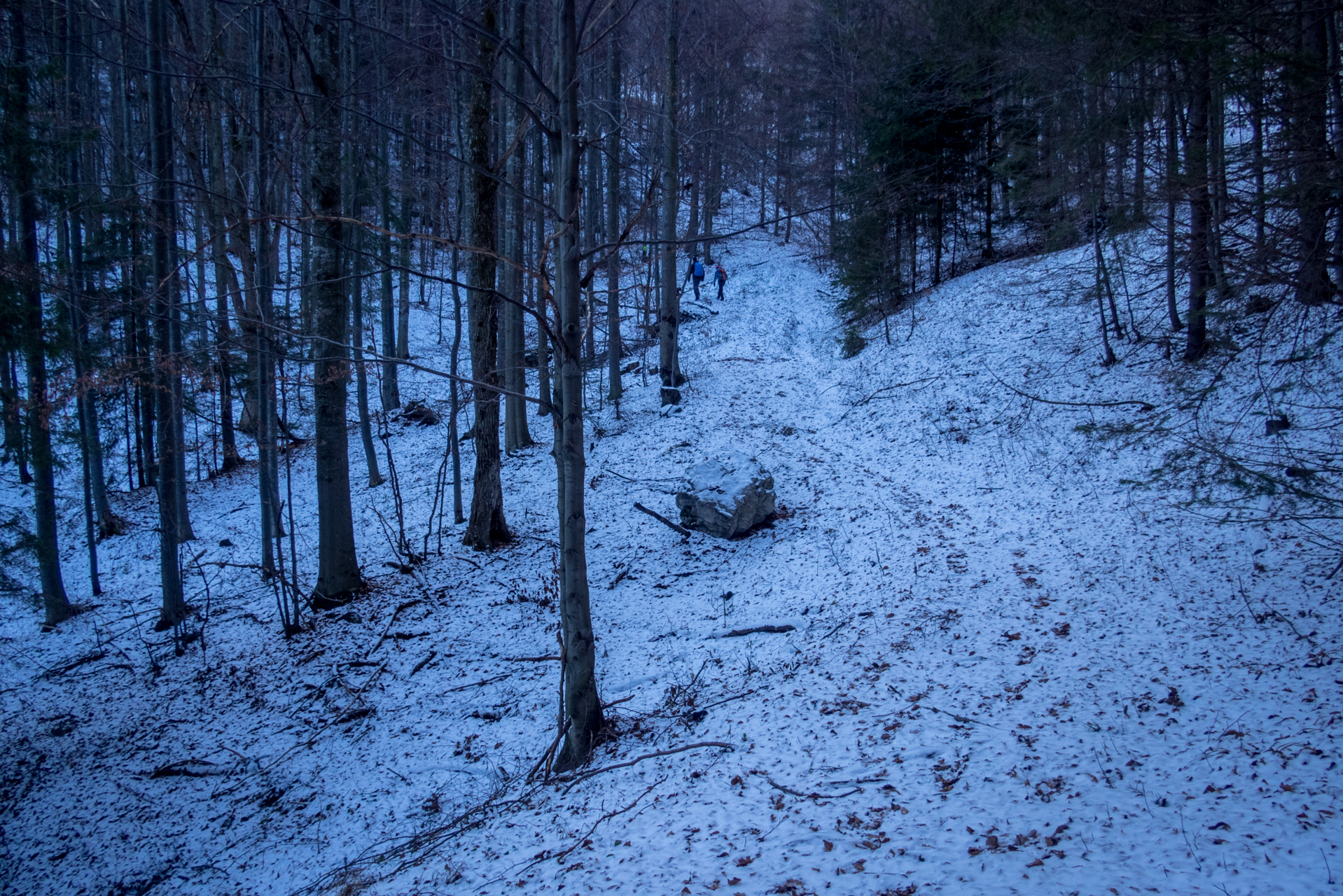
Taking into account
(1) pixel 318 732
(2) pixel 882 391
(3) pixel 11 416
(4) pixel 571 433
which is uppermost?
(2) pixel 882 391

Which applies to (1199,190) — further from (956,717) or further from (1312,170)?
(956,717)

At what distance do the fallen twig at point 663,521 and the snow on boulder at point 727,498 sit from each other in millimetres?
108

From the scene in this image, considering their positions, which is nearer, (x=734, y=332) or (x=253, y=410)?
(x=253, y=410)

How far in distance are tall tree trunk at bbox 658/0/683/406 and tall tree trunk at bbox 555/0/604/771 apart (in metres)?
8.29

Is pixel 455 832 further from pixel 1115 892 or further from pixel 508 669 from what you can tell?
pixel 1115 892

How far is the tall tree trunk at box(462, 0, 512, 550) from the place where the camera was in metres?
8.81

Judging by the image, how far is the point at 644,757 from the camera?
5176 mm

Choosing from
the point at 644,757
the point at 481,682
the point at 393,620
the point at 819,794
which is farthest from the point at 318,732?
the point at 819,794

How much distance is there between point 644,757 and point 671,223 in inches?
506

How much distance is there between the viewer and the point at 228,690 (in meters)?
7.62

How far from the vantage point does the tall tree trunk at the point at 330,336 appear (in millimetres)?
8078

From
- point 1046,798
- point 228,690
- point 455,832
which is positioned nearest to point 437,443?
point 228,690

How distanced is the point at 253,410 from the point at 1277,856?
20.6 m

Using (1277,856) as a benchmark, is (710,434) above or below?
above
